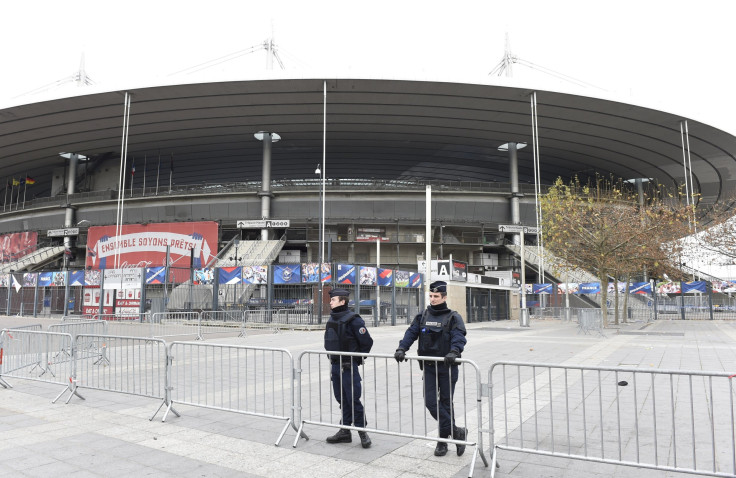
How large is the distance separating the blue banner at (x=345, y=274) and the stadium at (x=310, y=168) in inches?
420

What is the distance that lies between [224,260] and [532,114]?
31.2 metres

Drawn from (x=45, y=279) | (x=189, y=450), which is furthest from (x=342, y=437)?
(x=45, y=279)

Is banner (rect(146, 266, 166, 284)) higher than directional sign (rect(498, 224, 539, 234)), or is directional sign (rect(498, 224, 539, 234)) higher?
directional sign (rect(498, 224, 539, 234))

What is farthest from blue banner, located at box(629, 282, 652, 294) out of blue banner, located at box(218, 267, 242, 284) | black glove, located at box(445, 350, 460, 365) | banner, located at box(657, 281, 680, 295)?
black glove, located at box(445, 350, 460, 365)

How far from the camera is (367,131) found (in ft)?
160

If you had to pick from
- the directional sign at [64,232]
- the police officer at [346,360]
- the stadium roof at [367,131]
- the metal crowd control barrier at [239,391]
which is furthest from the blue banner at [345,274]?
the directional sign at [64,232]

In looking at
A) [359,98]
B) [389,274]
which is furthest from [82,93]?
[389,274]

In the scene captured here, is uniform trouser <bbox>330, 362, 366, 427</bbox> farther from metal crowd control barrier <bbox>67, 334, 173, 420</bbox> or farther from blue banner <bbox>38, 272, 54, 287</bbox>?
blue banner <bbox>38, 272, 54, 287</bbox>

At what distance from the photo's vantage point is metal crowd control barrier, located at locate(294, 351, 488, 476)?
17.2 ft

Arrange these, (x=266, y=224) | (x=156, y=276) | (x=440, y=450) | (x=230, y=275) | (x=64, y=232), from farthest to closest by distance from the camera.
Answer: (x=64, y=232), (x=266, y=224), (x=156, y=276), (x=230, y=275), (x=440, y=450)

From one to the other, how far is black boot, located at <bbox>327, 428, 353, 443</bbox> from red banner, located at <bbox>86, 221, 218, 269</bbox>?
45073mm

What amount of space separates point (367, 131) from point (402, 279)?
2466 cm

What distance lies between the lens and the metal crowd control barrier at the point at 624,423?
450 centimetres

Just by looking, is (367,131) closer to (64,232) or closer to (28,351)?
(64,232)
